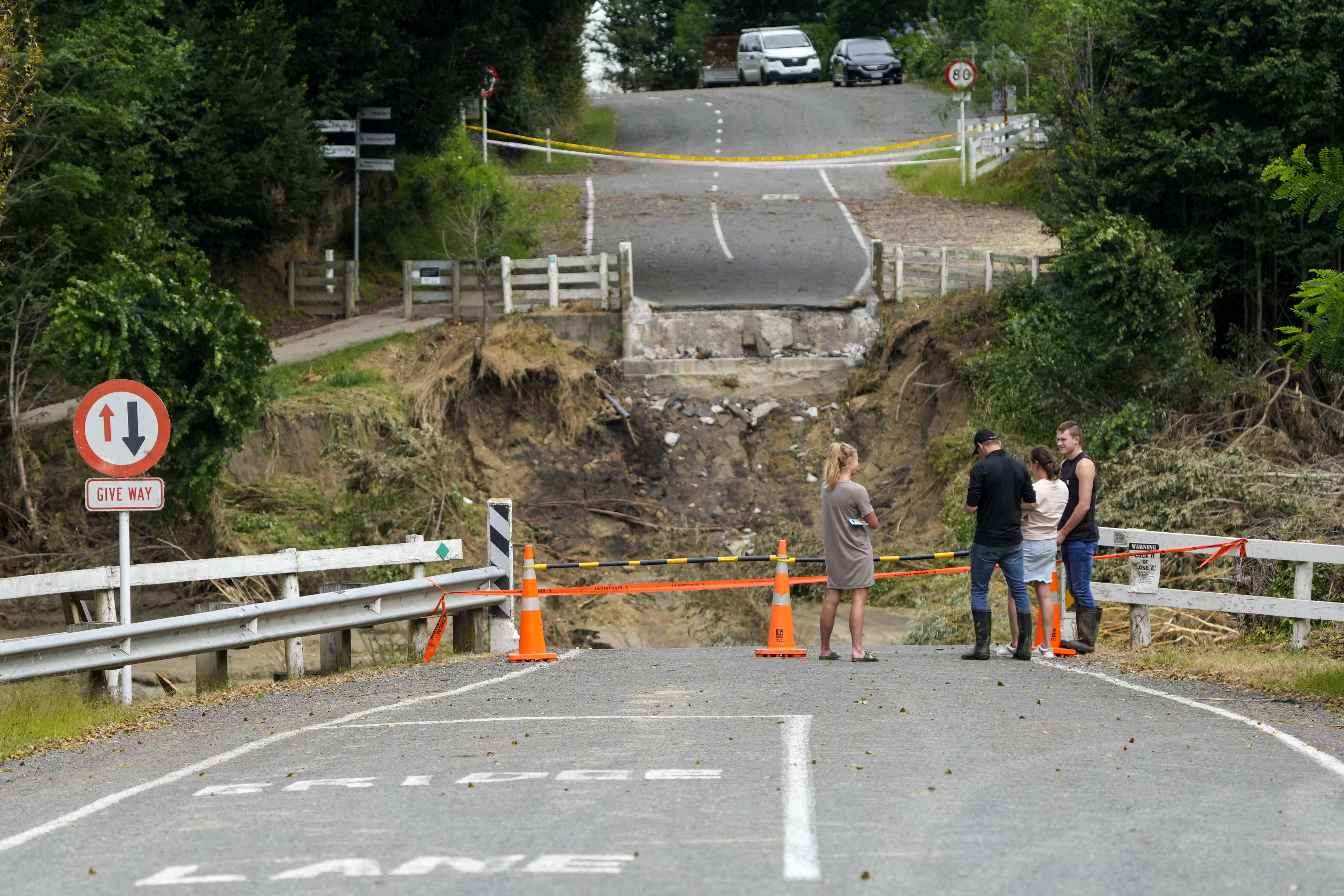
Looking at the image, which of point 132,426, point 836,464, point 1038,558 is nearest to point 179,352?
point 132,426

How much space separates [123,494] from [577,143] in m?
38.8

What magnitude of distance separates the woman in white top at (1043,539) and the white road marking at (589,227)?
20.5 m

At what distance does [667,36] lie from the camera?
71375 mm

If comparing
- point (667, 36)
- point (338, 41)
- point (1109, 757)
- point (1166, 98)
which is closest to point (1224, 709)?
point (1109, 757)

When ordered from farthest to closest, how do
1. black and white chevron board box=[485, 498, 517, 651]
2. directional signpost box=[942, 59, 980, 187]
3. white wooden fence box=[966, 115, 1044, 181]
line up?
white wooden fence box=[966, 115, 1044, 181]
directional signpost box=[942, 59, 980, 187]
black and white chevron board box=[485, 498, 517, 651]

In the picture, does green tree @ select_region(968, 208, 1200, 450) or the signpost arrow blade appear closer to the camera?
the signpost arrow blade

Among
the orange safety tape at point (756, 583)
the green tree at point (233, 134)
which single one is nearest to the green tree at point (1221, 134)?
the orange safety tape at point (756, 583)

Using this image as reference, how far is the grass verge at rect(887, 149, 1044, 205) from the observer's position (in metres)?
38.9

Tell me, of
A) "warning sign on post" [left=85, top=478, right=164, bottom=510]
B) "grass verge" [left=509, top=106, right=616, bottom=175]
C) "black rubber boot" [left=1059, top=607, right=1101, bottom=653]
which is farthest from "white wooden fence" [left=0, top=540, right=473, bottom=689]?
"grass verge" [left=509, top=106, right=616, bottom=175]

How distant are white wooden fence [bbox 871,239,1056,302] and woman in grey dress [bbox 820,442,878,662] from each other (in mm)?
15889

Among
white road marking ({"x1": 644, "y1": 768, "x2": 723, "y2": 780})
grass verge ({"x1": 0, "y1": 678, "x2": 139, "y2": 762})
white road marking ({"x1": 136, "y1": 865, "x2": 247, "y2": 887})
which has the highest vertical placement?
white road marking ({"x1": 136, "y1": 865, "x2": 247, "y2": 887})

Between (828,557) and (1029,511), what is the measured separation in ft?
6.08

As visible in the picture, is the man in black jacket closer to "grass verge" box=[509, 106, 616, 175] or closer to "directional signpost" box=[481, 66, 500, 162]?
"directional signpost" box=[481, 66, 500, 162]

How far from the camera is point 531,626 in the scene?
45.8ft
